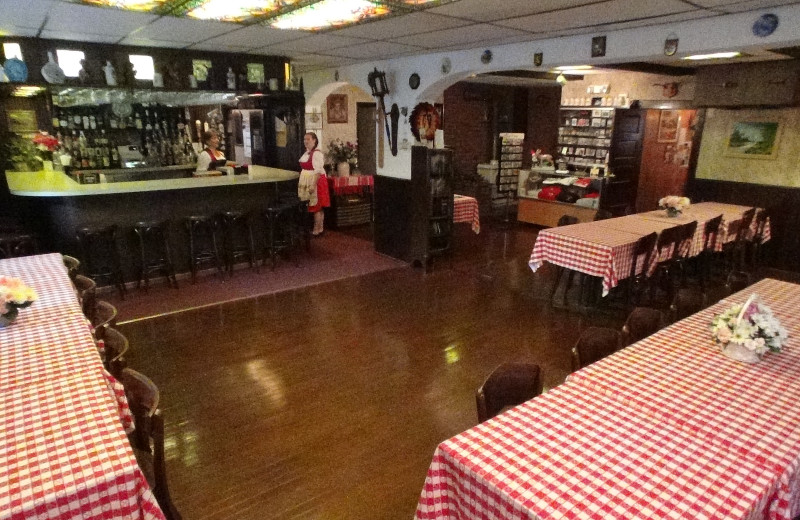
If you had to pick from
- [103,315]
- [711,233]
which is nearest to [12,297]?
[103,315]

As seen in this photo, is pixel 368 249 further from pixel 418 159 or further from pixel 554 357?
pixel 554 357

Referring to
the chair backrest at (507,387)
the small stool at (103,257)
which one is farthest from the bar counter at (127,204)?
the chair backrest at (507,387)

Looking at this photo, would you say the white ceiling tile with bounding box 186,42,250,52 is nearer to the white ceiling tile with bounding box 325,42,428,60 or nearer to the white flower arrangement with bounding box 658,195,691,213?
the white ceiling tile with bounding box 325,42,428,60

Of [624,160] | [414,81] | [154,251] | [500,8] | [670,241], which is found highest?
[500,8]

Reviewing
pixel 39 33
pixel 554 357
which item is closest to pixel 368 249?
pixel 554 357

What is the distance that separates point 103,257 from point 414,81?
438 centimetres

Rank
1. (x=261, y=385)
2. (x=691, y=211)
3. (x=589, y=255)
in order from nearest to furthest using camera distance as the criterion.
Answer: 1. (x=261, y=385)
2. (x=589, y=255)
3. (x=691, y=211)

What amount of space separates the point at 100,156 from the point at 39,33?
3.07m

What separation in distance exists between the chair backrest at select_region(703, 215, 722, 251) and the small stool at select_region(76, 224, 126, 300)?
6698 millimetres

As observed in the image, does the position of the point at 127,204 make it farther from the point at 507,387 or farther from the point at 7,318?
the point at 507,387

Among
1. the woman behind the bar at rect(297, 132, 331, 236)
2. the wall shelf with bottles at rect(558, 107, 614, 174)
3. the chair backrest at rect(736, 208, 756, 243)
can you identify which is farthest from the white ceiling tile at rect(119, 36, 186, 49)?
the chair backrest at rect(736, 208, 756, 243)

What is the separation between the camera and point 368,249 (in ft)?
26.0

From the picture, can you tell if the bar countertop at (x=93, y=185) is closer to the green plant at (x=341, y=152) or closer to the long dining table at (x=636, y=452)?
the green plant at (x=341, y=152)

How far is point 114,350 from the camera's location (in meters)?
2.80
